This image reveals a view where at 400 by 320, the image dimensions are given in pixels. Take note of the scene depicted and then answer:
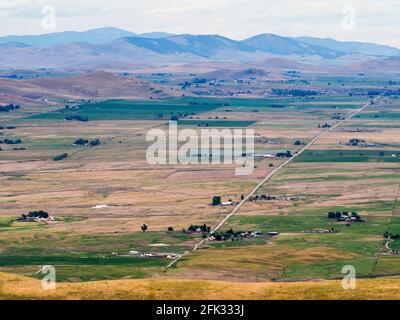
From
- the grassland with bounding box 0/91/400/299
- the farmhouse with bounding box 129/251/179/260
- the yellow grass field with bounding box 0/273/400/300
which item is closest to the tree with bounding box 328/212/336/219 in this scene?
the grassland with bounding box 0/91/400/299

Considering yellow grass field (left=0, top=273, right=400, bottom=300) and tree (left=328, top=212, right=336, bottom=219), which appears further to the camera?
tree (left=328, top=212, right=336, bottom=219)

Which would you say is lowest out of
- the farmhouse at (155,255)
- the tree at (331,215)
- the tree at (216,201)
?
the farmhouse at (155,255)

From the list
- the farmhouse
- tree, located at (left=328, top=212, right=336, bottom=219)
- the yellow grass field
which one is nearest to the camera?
the yellow grass field

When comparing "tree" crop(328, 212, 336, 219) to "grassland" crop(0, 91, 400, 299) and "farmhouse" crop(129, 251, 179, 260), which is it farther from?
"farmhouse" crop(129, 251, 179, 260)

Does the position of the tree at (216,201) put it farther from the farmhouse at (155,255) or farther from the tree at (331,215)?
the farmhouse at (155,255)

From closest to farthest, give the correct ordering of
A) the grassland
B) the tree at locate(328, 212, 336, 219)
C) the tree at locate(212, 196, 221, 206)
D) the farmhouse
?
the grassland
the farmhouse
the tree at locate(328, 212, 336, 219)
the tree at locate(212, 196, 221, 206)

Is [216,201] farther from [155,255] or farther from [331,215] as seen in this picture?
[155,255]

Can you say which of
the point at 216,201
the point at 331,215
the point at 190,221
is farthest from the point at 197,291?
the point at 216,201

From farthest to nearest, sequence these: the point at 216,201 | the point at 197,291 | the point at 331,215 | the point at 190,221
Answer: the point at 216,201 < the point at 331,215 < the point at 190,221 < the point at 197,291

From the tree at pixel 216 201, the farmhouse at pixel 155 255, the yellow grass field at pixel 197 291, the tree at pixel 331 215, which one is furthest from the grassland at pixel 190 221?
the tree at pixel 216 201
